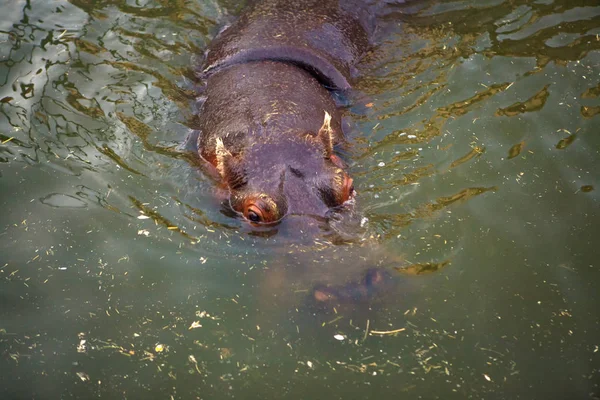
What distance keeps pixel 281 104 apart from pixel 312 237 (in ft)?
5.21

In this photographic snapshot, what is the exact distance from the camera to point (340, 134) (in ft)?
21.3

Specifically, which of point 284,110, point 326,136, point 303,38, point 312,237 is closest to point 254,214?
point 312,237

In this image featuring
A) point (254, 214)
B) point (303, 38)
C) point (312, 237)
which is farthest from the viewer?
point (303, 38)

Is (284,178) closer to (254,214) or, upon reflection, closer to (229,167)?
(254,214)

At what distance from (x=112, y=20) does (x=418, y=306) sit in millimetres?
5845

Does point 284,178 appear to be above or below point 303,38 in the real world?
below

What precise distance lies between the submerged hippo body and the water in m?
0.29

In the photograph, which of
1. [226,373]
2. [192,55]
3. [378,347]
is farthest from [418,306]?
[192,55]

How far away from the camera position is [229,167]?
5656 millimetres

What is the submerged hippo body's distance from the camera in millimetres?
5312

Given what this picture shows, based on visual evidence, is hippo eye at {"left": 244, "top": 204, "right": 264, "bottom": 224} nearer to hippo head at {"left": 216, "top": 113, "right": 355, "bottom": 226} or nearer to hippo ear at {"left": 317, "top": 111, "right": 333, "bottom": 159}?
hippo head at {"left": 216, "top": 113, "right": 355, "bottom": 226}

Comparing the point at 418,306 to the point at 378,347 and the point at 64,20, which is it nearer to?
the point at 378,347

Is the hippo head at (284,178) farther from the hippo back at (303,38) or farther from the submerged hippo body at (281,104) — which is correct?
the hippo back at (303,38)

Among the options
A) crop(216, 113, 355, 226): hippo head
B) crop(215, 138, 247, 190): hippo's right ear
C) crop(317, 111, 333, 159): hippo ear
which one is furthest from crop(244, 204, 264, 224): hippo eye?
crop(317, 111, 333, 159): hippo ear
